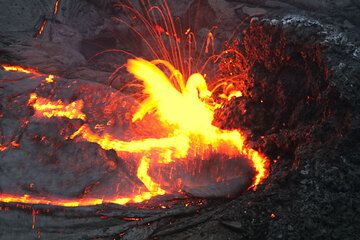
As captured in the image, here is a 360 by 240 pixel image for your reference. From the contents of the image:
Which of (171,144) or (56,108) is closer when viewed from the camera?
(171,144)

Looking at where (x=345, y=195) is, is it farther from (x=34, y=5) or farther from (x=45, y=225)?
(x=34, y=5)

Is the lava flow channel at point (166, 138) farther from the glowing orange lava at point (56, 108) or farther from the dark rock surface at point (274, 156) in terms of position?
the dark rock surface at point (274, 156)

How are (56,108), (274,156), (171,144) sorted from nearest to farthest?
1. (274,156)
2. (171,144)
3. (56,108)

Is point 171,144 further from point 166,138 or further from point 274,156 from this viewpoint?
point 274,156

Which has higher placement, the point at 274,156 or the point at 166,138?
the point at 274,156

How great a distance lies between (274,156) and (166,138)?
1570 millimetres

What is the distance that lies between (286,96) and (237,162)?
3.49 ft

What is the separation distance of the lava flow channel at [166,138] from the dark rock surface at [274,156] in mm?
172

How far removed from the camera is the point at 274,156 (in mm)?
4465

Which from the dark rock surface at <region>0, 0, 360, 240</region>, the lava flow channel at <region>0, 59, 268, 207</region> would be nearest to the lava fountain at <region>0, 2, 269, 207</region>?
the lava flow channel at <region>0, 59, 268, 207</region>

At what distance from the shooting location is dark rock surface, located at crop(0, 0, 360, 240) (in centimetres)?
312

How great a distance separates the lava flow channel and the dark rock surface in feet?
0.56

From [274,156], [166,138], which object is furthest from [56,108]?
[274,156]

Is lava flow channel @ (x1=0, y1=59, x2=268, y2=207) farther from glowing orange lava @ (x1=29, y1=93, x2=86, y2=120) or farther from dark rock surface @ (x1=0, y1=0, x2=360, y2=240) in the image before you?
dark rock surface @ (x1=0, y1=0, x2=360, y2=240)
